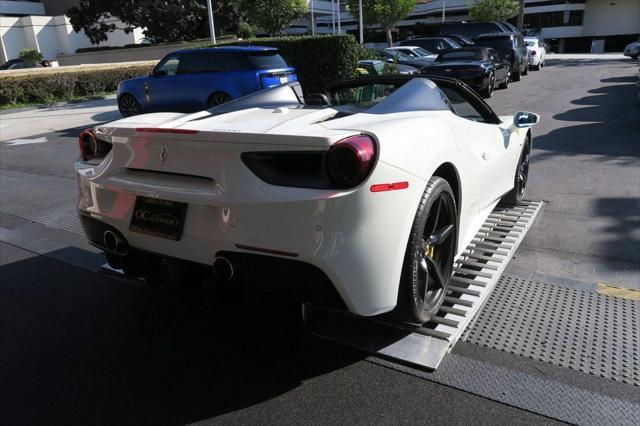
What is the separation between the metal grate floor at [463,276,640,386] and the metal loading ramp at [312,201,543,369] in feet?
0.35

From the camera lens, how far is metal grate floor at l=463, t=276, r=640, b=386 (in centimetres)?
271

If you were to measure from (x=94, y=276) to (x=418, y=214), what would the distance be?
266 cm

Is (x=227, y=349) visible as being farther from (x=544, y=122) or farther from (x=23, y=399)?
(x=544, y=122)

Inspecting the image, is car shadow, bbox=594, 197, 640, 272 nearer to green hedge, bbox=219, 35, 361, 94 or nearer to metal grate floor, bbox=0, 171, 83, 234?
metal grate floor, bbox=0, 171, 83, 234

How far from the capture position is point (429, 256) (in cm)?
292

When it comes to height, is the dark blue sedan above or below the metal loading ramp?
above

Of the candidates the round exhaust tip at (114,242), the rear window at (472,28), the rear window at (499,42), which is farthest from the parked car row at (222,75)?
the rear window at (472,28)

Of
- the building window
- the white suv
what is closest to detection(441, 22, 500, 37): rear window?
the white suv

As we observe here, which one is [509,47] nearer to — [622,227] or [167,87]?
[167,87]

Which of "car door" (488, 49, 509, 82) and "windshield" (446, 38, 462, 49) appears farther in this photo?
"windshield" (446, 38, 462, 49)

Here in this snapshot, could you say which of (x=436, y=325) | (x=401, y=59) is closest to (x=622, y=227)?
(x=436, y=325)

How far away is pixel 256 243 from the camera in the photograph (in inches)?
93.3

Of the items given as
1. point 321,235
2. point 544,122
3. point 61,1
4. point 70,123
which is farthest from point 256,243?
point 61,1

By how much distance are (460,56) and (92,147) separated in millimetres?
13863
